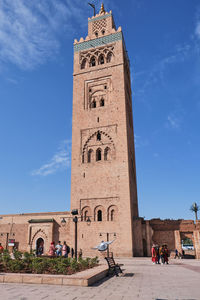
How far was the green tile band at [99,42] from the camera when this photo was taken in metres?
28.4

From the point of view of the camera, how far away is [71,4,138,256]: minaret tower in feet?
71.7

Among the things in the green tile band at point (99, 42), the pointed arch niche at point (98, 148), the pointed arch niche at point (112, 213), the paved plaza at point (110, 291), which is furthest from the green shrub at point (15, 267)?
the green tile band at point (99, 42)

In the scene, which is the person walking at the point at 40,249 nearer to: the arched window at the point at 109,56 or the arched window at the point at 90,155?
the arched window at the point at 90,155

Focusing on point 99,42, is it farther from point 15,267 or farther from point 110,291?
point 110,291

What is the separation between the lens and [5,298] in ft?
18.1

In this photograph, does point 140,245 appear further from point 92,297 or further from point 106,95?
point 92,297

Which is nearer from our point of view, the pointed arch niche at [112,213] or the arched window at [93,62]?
the pointed arch niche at [112,213]

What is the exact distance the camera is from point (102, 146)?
80.4 feet

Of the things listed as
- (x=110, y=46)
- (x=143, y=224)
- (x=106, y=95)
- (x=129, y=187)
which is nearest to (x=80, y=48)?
(x=110, y=46)

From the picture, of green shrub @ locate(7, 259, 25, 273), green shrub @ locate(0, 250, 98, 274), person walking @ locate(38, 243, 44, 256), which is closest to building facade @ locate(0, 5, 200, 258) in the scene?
person walking @ locate(38, 243, 44, 256)

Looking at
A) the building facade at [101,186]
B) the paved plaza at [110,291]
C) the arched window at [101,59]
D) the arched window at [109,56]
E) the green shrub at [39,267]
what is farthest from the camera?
the arched window at [101,59]

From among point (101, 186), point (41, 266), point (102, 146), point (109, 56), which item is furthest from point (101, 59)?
point (41, 266)

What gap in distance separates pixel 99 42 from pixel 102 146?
13.1 m

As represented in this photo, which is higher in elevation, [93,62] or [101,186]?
[93,62]
